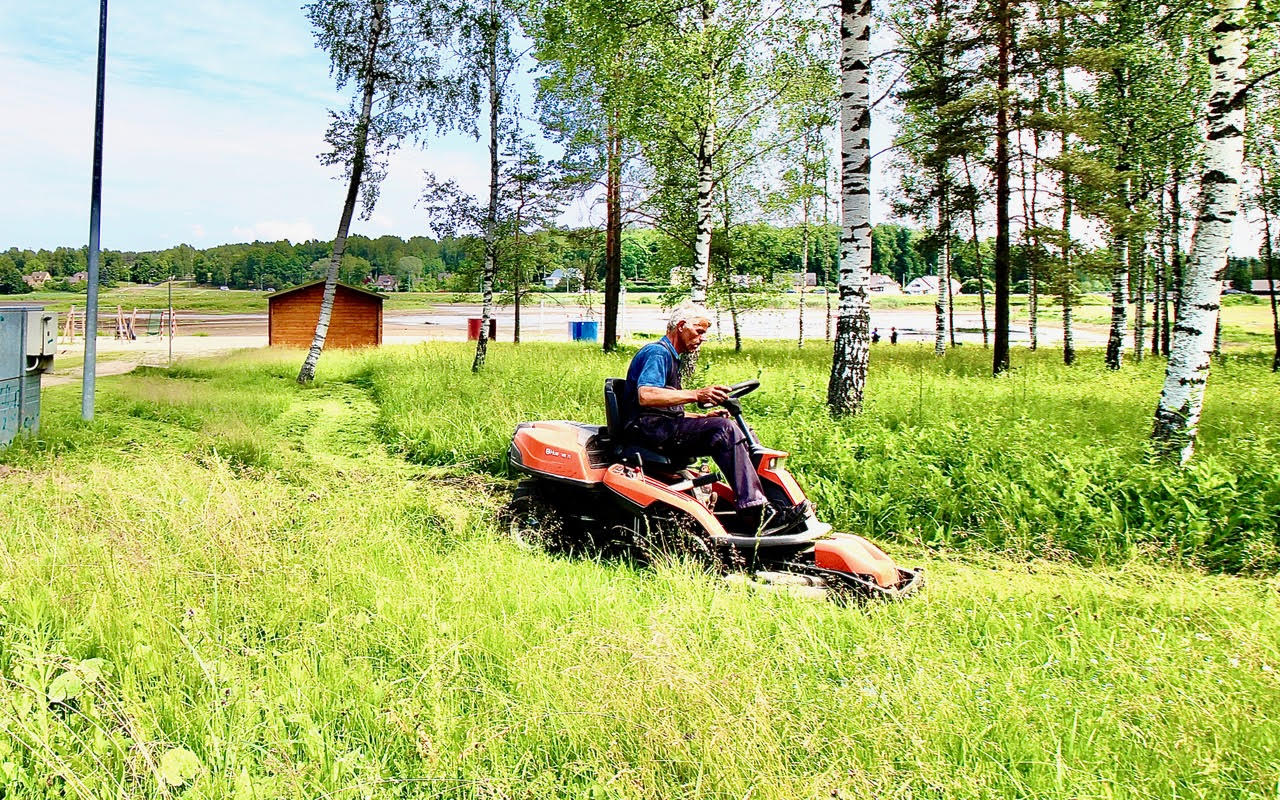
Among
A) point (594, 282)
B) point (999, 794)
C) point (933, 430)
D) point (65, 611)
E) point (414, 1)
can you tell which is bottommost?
point (999, 794)

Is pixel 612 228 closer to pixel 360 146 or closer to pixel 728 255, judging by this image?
pixel 728 255

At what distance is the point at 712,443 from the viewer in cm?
501

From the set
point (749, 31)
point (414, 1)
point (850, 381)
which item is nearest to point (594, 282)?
point (414, 1)

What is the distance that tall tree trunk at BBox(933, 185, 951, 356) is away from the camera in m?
19.5

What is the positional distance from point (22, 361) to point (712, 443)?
31.2 feet

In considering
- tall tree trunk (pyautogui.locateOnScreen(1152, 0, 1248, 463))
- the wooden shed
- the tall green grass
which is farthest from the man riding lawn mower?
the wooden shed

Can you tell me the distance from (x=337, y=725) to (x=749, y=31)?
1538 cm

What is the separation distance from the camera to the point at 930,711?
3.02m

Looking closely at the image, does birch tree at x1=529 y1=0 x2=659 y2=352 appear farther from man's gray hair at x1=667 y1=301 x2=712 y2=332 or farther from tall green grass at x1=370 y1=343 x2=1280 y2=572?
man's gray hair at x1=667 y1=301 x2=712 y2=332

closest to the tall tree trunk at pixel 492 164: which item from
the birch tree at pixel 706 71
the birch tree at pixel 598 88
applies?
the birch tree at pixel 598 88

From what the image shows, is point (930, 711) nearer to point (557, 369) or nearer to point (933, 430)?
point (933, 430)

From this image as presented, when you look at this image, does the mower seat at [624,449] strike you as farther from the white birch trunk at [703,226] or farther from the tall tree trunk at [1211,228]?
the white birch trunk at [703,226]

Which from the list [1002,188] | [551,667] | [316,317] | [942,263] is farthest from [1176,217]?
[316,317]

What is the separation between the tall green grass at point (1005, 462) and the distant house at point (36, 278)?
8650cm
